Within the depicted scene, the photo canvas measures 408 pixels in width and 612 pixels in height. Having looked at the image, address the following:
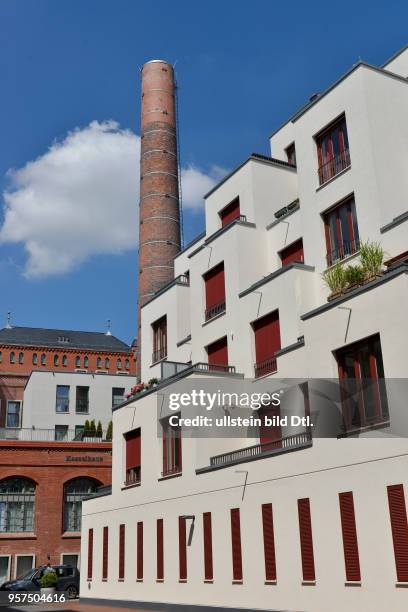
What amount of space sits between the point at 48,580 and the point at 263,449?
1386 centimetres

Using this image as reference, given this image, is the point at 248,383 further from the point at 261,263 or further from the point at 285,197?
the point at 285,197

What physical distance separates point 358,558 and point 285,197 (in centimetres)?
1528

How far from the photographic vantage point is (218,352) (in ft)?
84.4

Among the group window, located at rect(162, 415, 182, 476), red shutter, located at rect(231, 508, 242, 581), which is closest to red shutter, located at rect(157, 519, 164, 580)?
window, located at rect(162, 415, 182, 476)

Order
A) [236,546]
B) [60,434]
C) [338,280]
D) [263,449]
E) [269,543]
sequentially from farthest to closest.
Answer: [60,434], [263,449], [236,546], [338,280], [269,543]

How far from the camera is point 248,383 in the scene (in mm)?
23359

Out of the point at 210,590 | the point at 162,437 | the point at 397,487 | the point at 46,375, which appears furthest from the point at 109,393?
the point at 397,487

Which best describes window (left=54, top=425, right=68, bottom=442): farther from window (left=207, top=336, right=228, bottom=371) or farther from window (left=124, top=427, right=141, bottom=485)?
window (left=207, top=336, right=228, bottom=371)

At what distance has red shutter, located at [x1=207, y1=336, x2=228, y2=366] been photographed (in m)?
25.3

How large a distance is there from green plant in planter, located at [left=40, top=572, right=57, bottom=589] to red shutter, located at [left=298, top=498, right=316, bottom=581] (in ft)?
55.4

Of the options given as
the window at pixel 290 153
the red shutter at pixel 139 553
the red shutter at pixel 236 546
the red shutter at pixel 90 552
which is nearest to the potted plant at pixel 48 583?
the red shutter at pixel 90 552

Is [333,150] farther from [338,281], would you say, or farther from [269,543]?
[269,543]

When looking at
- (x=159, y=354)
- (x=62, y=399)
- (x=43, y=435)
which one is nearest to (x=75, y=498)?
(x=43, y=435)

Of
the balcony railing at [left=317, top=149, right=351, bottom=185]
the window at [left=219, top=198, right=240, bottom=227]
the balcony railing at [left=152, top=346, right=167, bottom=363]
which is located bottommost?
the balcony railing at [left=152, top=346, right=167, bottom=363]
